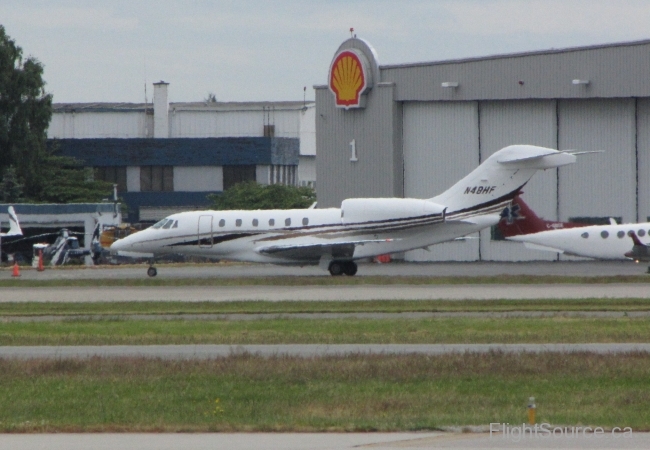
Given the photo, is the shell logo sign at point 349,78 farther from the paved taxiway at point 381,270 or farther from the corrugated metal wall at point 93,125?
the corrugated metal wall at point 93,125

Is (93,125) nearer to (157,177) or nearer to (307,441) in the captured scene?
(157,177)

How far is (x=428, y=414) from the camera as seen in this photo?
1277 centimetres

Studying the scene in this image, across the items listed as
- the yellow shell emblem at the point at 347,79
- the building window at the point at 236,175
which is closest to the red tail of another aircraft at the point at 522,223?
the yellow shell emblem at the point at 347,79

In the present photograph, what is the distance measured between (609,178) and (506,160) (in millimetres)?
11642

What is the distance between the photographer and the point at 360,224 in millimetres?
40250

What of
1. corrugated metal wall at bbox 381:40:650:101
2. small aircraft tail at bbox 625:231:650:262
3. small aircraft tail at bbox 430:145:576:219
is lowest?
small aircraft tail at bbox 625:231:650:262

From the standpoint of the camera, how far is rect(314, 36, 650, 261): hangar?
4928 centimetres

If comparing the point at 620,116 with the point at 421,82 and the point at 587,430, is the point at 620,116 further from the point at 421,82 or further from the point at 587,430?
the point at 587,430

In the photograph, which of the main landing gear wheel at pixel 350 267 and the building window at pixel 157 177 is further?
the building window at pixel 157 177

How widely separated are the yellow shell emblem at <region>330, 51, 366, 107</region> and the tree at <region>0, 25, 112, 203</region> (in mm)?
29848

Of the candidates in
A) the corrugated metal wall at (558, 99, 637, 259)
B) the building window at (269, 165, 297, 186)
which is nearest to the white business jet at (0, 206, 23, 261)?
the corrugated metal wall at (558, 99, 637, 259)

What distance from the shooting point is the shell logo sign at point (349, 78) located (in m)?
54.3

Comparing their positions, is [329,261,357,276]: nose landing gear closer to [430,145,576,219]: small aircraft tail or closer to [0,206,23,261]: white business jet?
[430,145,576,219]: small aircraft tail

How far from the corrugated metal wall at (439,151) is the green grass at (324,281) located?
46.2 feet
